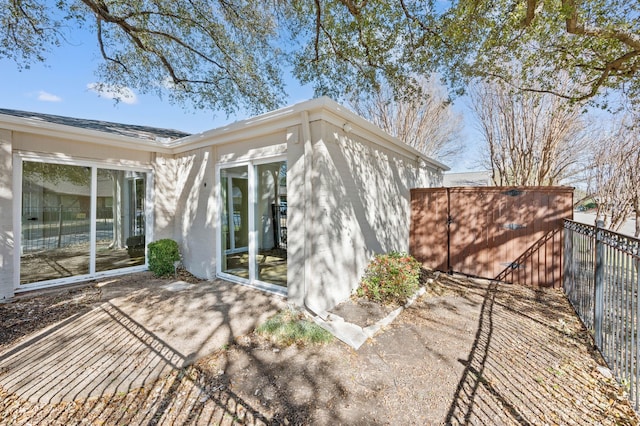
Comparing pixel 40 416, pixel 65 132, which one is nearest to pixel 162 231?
pixel 65 132

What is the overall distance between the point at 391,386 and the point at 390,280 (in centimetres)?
215

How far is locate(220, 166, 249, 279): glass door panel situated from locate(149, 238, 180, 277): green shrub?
119 centimetres

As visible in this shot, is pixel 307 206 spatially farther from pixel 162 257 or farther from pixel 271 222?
pixel 162 257

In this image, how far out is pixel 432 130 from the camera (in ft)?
45.1

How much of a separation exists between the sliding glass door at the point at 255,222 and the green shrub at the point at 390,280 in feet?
5.01

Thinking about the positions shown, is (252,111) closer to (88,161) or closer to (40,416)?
(88,161)

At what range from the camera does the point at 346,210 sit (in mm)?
4684

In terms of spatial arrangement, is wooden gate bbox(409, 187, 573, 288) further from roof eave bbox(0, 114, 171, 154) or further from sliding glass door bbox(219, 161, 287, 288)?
roof eave bbox(0, 114, 171, 154)

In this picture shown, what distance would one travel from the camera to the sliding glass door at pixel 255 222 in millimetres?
4945

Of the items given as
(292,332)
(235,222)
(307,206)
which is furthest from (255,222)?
(292,332)

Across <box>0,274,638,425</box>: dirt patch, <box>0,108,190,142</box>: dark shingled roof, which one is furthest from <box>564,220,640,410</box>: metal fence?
<box>0,108,190,142</box>: dark shingled roof

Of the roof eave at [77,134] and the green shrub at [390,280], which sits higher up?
the roof eave at [77,134]

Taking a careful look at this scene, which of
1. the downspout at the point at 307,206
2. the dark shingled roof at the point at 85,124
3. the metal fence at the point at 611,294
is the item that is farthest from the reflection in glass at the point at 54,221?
the metal fence at the point at 611,294

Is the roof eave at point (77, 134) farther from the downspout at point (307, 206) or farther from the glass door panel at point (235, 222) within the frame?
the downspout at point (307, 206)
